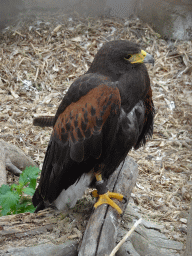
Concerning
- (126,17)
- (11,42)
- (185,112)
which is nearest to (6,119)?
(11,42)

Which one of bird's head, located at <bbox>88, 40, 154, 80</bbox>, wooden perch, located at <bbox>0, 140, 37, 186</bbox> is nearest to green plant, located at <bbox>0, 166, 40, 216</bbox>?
wooden perch, located at <bbox>0, 140, 37, 186</bbox>

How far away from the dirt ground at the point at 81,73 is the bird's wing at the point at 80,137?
1.17 metres

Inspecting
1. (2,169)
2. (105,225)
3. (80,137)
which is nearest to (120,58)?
(80,137)

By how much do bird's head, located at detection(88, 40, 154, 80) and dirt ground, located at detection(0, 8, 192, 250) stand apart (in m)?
1.59

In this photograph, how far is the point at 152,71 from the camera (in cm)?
514

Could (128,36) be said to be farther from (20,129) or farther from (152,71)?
(20,129)

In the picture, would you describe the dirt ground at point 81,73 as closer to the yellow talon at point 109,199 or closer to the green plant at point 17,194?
the yellow talon at point 109,199

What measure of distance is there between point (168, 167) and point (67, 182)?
1.90m

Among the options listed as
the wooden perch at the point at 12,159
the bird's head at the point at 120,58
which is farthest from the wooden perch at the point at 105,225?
the wooden perch at the point at 12,159

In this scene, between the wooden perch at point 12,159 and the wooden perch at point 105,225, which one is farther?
the wooden perch at point 12,159

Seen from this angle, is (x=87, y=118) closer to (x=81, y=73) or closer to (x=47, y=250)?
(x=47, y=250)

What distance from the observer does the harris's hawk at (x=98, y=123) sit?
1972 millimetres

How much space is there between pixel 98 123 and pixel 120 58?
569 millimetres

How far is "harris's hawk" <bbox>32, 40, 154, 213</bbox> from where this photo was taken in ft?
6.47
